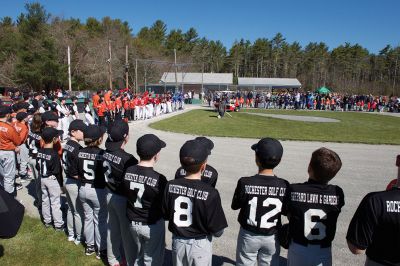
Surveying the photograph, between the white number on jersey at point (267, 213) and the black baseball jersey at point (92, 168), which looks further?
the black baseball jersey at point (92, 168)

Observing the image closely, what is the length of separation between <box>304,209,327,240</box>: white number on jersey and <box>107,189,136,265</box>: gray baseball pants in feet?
7.71

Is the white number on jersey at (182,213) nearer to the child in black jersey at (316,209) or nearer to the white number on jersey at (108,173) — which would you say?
the child in black jersey at (316,209)

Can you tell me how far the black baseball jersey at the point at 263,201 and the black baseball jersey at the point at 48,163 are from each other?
145 inches

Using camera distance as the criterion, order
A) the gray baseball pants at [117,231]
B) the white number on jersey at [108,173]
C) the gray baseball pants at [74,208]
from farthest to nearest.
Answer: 1. the gray baseball pants at [74,208]
2. the white number on jersey at [108,173]
3. the gray baseball pants at [117,231]

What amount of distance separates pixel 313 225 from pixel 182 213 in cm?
138

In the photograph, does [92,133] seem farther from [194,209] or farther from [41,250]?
[194,209]

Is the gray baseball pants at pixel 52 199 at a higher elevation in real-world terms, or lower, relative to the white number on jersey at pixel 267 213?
lower

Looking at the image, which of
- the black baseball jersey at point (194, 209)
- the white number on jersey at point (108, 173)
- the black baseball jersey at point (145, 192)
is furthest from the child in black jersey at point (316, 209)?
the white number on jersey at point (108, 173)

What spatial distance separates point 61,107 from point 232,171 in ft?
31.9

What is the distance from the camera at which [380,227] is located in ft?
9.23

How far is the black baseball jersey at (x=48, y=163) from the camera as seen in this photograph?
5.86m

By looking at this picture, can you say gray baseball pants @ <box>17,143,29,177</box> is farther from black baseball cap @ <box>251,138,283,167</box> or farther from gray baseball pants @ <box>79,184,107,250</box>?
black baseball cap @ <box>251,138,283,167</box>

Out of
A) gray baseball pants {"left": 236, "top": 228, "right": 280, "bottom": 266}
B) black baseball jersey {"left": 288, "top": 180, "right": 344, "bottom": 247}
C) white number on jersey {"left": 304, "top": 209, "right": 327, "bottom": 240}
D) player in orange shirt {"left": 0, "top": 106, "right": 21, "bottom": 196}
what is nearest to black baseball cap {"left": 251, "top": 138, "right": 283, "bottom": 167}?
black baseball jersey {"left": 288, "top": 180, "right": 344, "bottom": 247}

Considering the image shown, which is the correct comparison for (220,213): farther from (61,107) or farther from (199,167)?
(61,107)
